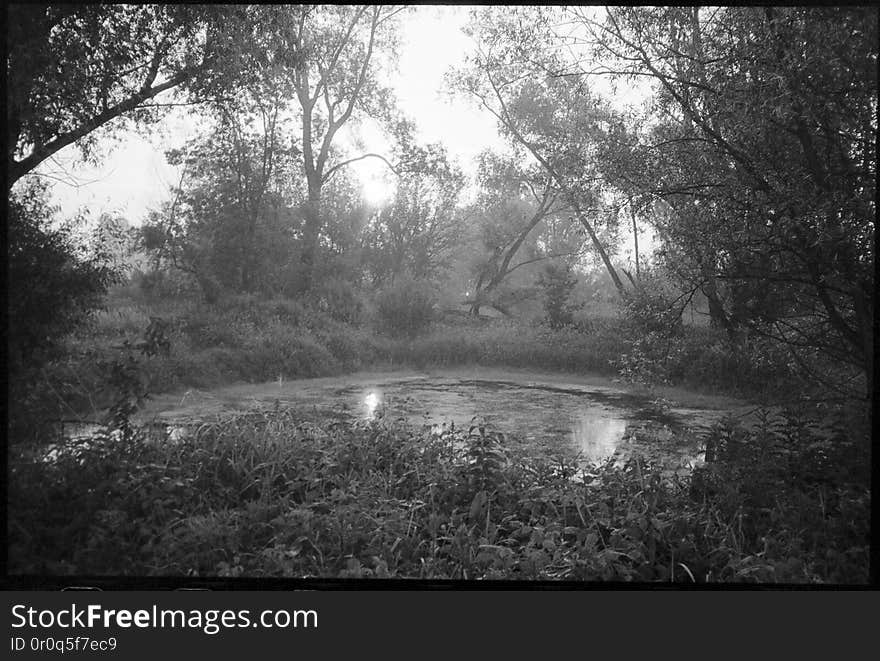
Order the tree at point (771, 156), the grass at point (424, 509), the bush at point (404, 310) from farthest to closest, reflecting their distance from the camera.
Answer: the bush at point (404, 310) → the tree at point (771, 156) → the grass at point (424, 509)

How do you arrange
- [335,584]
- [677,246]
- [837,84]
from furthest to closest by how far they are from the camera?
[677,246]
[837,84]
[335,584]

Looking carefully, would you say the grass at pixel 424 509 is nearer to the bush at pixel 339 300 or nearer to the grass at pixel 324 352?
the grass at pixel 324 352

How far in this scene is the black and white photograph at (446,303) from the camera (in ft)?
10.4

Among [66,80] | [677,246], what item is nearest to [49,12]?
[66,80]

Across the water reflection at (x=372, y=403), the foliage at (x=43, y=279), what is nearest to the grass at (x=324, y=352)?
the foliage at (x=43, y=279)

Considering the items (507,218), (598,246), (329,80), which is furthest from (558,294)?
(329,80)

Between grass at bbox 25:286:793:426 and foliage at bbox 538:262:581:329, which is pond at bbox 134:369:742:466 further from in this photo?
foliage at bbox 538:262:581:329

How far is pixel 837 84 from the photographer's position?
11.0 ft

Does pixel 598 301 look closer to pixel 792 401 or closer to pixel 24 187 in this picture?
pixel 792 401

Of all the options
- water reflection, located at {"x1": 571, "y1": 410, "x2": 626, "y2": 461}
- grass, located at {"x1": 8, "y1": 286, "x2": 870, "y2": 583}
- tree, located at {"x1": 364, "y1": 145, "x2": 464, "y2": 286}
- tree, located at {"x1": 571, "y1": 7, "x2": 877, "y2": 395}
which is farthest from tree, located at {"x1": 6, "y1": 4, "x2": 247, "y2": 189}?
water reflection, located at {"x1": 571, "y1": 410, "x2": 626, "y2": 461}

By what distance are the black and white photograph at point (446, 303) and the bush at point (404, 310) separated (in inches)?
Answer: 0.8

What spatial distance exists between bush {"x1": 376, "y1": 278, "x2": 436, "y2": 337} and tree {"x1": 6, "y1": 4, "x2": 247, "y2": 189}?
1923 mm

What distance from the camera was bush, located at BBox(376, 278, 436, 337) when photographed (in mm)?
3908

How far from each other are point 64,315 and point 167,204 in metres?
0.96
